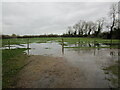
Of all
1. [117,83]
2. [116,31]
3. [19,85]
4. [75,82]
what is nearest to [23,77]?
[19,85]

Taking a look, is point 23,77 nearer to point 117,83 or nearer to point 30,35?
point 117,83

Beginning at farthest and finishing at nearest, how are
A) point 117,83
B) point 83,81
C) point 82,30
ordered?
point 82,30
point 83,81
point 117,83

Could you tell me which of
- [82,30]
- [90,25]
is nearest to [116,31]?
[90,25]

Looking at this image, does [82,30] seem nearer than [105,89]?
No

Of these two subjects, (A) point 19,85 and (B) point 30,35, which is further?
(B) point 30,35

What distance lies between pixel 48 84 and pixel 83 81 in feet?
4.42

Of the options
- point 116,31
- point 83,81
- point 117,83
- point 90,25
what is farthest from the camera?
point 90,25

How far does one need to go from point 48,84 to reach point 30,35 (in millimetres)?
60750

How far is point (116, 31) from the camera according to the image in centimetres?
3198

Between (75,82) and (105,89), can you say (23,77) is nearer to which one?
(75,82)

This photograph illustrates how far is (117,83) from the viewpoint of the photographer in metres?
3.28

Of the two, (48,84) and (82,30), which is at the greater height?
(82,30)

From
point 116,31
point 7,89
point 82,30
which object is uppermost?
point 82,30

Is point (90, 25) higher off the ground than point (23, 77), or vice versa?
point (90, 25)
